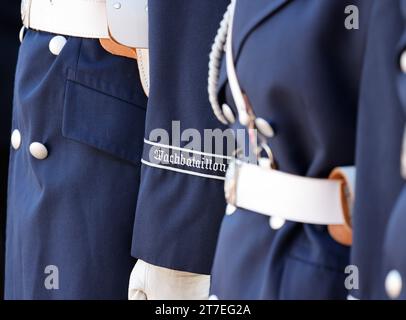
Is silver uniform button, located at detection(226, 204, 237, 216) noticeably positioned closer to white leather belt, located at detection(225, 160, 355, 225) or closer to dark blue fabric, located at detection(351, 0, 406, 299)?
white leather belt, located at detection(225, 160, 355, 225)

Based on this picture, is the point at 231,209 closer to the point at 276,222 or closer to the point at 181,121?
the point at 276,222

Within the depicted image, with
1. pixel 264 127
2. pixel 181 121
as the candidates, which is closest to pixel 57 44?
pixel 181 121

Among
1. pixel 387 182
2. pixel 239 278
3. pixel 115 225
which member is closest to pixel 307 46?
pixel 387 182

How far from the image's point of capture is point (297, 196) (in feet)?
3.31

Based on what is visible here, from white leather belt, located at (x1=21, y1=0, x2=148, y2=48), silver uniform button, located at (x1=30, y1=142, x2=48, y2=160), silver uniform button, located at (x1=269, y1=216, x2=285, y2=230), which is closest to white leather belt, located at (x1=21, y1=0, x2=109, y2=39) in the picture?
white leather belt, located at (x1=21, y1=0, x2=148, y2=48)

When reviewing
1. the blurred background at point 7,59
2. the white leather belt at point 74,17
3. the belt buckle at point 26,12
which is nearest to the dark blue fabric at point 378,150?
the white leather belt at point 74,17

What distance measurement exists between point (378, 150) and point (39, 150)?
88cm

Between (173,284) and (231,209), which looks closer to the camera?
(231,209)

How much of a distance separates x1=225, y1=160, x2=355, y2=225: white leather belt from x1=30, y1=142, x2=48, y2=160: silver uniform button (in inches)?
26.7

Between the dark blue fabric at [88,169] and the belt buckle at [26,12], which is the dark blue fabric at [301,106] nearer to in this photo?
the dark blue fabric at [88,169]

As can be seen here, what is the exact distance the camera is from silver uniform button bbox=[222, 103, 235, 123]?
1.14 m

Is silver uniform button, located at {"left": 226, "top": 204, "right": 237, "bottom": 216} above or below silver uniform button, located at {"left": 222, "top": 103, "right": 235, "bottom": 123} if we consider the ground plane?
below

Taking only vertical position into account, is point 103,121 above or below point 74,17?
below

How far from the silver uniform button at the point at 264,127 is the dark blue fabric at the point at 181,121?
38cm
